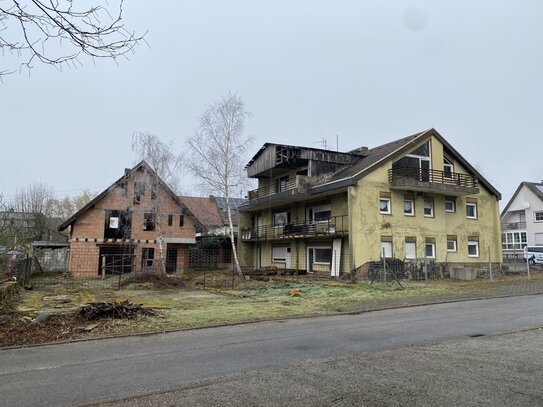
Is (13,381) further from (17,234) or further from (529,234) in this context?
(529,234)

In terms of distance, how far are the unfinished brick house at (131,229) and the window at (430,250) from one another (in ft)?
61.5

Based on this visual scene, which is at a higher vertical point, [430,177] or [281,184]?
[281,184]

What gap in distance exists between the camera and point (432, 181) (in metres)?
30.7

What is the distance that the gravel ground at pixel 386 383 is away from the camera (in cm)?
510

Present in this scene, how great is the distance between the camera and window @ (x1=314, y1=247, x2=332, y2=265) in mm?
30872

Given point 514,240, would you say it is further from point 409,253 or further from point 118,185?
point 118,185

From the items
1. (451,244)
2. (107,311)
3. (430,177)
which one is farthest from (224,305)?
(451,244)

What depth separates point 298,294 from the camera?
18.5 meters

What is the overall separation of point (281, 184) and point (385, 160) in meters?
11.3

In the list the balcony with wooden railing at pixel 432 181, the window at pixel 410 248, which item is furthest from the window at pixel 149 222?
the window at pixel 410 248

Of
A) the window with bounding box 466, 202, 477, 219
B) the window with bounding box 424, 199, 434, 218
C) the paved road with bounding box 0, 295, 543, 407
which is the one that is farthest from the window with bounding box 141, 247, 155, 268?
the paved road with bounding box 0, 295, 543, 407

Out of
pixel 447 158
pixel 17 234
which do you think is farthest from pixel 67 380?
pixel 447 158

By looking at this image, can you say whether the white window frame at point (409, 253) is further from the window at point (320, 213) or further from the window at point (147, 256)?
the window at point (147, 256)

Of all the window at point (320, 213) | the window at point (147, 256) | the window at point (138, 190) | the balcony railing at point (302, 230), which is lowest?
the window at point (147, 256)
